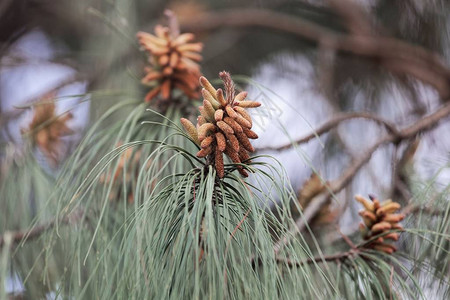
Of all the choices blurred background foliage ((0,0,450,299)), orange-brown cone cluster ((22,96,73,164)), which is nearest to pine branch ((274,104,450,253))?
blurred background foliage ((0,0,450,299))

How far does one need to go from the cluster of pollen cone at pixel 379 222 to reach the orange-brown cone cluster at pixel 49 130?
26.4 inches

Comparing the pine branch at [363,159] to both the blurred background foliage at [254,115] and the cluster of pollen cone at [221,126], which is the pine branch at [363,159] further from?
the cluster of pollen cone at [221,126]

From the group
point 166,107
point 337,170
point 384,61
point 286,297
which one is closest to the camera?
point 286,297

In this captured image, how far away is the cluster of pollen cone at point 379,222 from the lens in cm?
86

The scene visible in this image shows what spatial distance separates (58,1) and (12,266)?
1.54 meters

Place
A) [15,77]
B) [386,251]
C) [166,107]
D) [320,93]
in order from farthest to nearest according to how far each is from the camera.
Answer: [15,77]
[320,93]
[166,107]
[386,251]

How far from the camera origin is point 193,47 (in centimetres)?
96

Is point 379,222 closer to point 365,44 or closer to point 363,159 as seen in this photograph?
point 363,159

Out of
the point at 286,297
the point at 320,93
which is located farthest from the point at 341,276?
the point at 320,93

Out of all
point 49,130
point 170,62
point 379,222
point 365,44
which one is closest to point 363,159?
point 379,222

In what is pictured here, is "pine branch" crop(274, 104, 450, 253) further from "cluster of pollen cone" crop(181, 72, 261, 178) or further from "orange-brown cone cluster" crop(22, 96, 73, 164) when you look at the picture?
"orange-brown cone cluster" crop(22, 96, 73, 164)

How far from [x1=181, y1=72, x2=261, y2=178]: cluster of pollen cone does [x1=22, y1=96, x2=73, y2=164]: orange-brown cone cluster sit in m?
0.66

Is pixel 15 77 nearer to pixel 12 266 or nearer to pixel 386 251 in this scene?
pixel 12 266

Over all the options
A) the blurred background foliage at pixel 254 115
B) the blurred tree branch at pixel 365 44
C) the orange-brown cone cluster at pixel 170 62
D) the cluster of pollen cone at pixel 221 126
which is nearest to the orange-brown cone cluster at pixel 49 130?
the blurred background foliage at pixel 254 115
